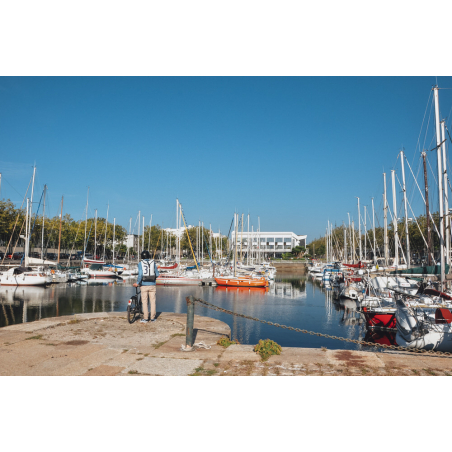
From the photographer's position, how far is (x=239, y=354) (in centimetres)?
743

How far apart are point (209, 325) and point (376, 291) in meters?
19.1

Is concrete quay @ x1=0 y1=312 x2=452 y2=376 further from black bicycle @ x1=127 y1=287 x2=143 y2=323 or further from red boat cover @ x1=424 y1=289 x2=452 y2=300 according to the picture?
red boat cover @ x1=424 y1=289 x2=452 y2=300

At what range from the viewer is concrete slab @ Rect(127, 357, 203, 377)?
6.21m

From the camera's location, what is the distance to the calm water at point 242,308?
1822cm

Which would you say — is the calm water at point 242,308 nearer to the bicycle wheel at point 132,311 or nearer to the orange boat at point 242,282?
the orange boat at point 242,282

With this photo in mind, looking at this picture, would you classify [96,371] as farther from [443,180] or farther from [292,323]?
[443,180]

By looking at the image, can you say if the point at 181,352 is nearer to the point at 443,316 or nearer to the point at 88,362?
the point at 88,362

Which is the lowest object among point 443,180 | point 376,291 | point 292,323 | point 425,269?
point 292,323

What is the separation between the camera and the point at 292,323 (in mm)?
22328

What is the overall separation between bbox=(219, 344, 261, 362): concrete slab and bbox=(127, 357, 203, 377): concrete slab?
1.93 ft

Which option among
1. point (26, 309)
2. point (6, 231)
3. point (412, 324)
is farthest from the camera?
point (6, 231)

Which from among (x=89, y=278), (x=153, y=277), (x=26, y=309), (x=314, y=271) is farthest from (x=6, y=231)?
(x=153, y=277)

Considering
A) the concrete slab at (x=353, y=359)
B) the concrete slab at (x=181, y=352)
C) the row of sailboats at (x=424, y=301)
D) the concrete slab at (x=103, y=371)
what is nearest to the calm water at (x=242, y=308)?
the row of sailboats at (x=424, y=301)

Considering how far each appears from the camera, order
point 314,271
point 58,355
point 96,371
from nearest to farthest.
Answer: point 96,371, point 58,355, point 314,271
